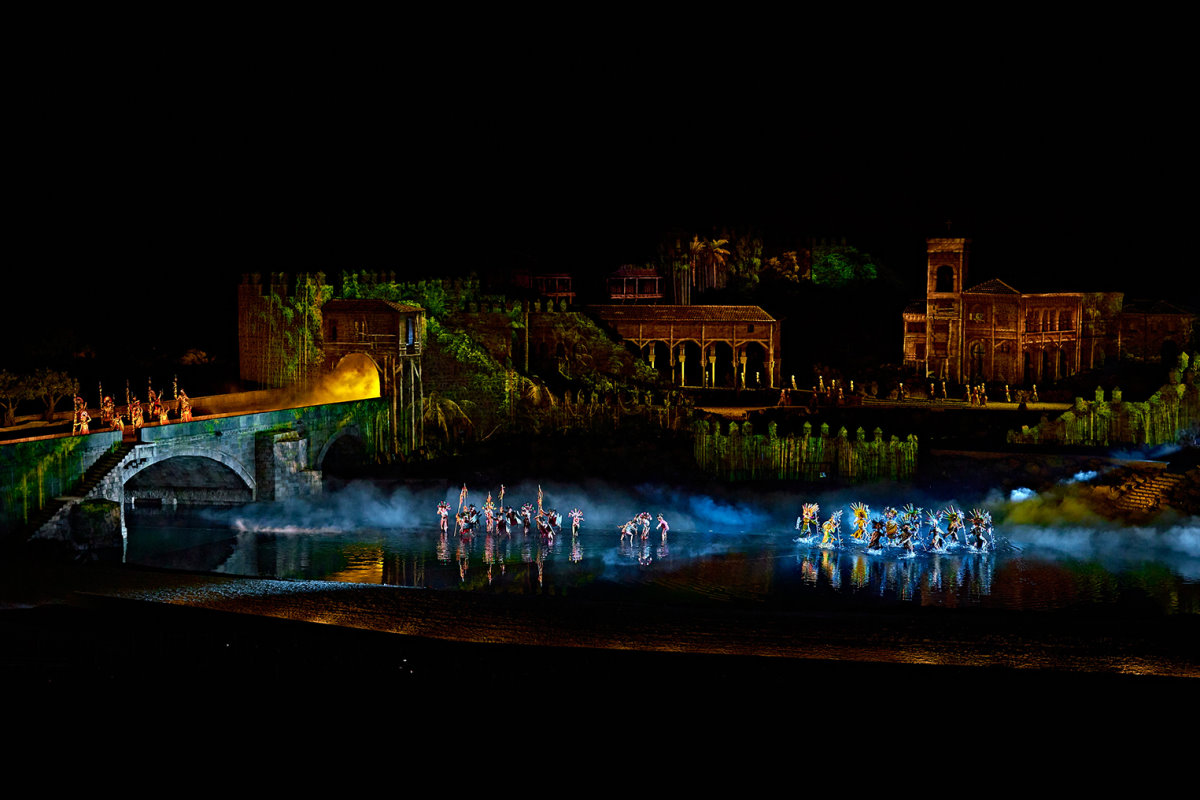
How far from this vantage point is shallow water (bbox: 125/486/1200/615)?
91.9ft

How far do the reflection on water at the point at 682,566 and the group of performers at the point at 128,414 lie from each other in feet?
9.03

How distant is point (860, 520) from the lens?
110 ft

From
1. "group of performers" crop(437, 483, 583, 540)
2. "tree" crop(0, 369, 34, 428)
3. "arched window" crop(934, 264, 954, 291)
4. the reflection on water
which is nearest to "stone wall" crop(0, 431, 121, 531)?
the reflection on water

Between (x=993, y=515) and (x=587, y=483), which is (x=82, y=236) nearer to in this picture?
(x=587, y=483)

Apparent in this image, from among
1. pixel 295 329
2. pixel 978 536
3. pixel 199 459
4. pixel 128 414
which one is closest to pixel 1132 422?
pixel 978 536

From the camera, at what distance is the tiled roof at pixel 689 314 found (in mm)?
54531

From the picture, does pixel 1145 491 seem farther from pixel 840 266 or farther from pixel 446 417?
pixel 840 266

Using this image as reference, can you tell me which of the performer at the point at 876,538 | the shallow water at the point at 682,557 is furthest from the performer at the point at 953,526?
the performer at the point at 876,538

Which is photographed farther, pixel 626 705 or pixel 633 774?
pixel 626 705

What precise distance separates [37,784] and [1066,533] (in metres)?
23.8

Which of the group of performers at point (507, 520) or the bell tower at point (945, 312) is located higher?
the bell tower at point (945, 312)

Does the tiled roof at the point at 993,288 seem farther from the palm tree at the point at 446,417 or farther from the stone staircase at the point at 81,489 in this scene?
the stone staircase at the point at 81,489

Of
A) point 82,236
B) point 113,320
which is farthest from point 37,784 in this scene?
point 82,236

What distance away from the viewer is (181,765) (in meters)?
16.7
